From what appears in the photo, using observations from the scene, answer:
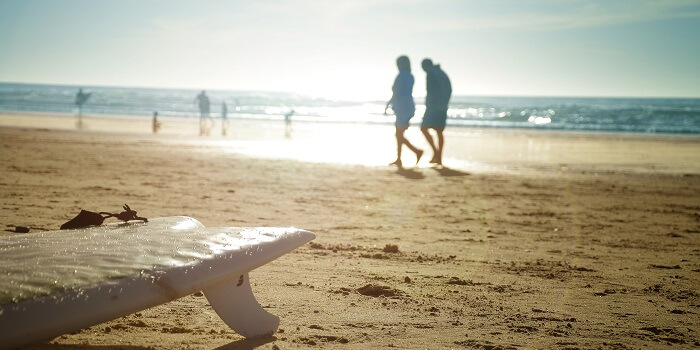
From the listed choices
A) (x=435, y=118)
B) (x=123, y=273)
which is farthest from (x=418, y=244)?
(x=435, y=118)

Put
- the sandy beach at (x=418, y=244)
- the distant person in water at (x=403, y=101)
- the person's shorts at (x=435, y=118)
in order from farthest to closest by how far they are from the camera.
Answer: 1. the person's shorts at (x=435, y=118)
2. the distant person in water at (x=403, y=101)
3. the sandy beach at (x=418, y=244)

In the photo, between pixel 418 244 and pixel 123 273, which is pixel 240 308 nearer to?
pixel 123 273

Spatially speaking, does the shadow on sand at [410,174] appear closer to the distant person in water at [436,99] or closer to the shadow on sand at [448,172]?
the shadow on sand at [448,172]

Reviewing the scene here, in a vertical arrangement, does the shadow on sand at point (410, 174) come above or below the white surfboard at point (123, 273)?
below

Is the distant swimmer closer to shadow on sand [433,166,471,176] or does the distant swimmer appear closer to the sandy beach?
the sandy beach

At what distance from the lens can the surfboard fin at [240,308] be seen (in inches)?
133

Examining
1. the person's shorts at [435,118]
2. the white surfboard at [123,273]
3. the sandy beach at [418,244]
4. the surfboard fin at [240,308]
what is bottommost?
the sandy beach at [418,244]

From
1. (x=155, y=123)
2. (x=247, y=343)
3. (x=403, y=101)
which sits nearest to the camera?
(x=247, y=343)

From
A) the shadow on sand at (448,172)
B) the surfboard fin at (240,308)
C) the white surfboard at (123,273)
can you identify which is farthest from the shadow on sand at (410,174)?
the surfboard fin at (240,308)

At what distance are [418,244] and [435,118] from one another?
30.7ft

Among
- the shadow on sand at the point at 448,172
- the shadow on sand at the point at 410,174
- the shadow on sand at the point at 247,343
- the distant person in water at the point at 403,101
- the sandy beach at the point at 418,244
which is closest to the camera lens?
the shadow on sand at the point at 247,343

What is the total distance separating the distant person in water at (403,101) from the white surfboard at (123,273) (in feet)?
37.6

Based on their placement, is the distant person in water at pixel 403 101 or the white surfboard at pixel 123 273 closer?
the white surfboard at pixel 123 273

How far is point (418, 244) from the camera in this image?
6582mm
